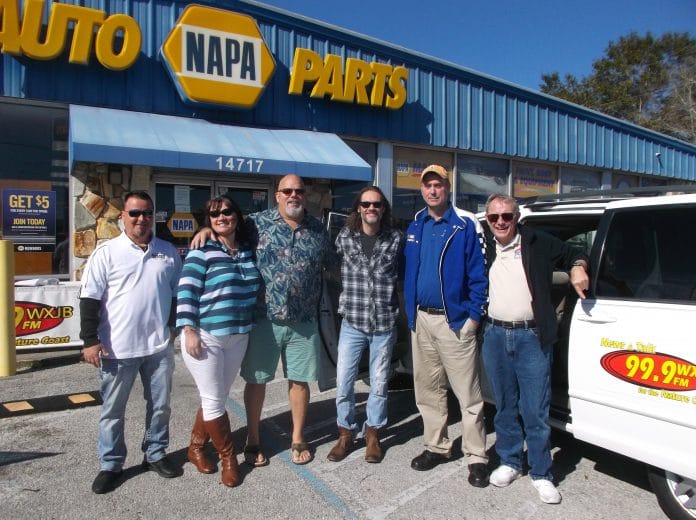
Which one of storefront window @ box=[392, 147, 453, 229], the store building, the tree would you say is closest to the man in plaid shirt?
the store building

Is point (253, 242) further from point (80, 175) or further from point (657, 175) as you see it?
point (657, 175)

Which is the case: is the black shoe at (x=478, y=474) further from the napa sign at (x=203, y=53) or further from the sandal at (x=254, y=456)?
the napa sign at (x=203, y=53)

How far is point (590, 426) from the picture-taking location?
304cm

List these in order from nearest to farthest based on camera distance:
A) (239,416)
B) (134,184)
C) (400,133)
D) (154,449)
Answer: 1. (154,449)
2. (239,416)
3. (134,184)
4. (400,133)

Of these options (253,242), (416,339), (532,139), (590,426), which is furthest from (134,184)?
(532,139)

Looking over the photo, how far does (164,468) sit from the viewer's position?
334 centimetres

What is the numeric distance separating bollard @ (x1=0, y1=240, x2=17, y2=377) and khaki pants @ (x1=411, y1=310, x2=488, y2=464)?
4.36 m

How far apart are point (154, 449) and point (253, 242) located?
1.44 m

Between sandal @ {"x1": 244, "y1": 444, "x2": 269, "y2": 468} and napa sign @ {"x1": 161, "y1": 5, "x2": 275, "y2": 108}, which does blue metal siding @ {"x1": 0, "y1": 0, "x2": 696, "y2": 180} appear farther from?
sandal @ {"x1": 244, "y1": 444, "x2": 269, "y2": 468}

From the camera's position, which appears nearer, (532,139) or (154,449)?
(154,449)

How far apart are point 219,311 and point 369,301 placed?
0.95 meters

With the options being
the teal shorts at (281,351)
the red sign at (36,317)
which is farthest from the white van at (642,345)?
the red sign at (36,317)

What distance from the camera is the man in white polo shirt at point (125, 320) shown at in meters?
3.06

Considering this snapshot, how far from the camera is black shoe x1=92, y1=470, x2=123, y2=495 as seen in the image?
3127 mm
